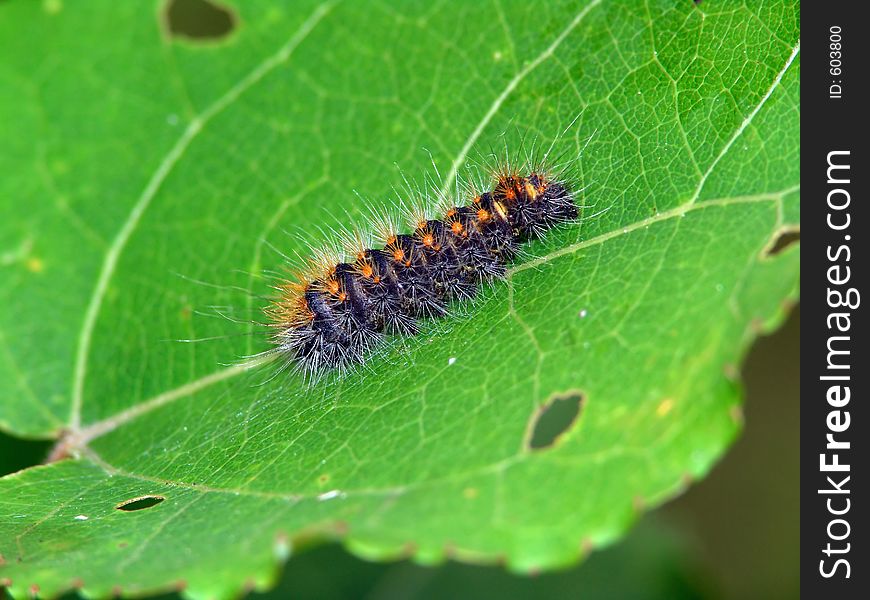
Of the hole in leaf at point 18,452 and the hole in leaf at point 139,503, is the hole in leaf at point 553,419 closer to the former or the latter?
the hole in leaf at point 139,503

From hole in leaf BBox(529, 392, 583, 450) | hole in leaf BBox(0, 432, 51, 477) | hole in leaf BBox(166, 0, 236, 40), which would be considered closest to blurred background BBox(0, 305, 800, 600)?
hole in leaf BBox(0, 432, 51, 477)

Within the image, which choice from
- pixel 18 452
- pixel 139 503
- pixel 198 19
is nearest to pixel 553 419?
pixel 139 503

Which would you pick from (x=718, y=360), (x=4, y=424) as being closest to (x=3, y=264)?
(x=4, y=424)

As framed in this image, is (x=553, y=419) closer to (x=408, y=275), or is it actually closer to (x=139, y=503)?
(x=408, y=275)

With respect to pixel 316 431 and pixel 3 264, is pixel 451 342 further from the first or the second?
pixel 3 264

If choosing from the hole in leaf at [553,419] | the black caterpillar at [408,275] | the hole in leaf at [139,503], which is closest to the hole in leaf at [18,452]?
the hole in leaf at [139,503]
